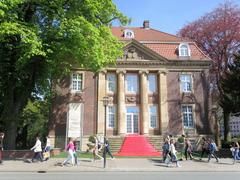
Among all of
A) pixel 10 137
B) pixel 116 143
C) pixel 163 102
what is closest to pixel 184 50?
pixel 163 102

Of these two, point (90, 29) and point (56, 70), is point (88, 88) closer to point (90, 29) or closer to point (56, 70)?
point (56, 70)

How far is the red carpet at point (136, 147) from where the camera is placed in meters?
29.2

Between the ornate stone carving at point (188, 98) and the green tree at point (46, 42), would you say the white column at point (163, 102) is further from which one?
the green tree at point (46, 42)

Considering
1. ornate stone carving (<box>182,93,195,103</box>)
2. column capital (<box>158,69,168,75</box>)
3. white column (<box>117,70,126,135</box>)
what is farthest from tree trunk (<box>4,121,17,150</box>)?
ornate stone carving (<box>182,93,195,103</box>)

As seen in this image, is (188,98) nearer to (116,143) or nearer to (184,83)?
(184,83)

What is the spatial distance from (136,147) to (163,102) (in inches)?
265

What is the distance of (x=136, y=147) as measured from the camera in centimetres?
3097

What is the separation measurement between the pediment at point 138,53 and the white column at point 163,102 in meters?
1.78

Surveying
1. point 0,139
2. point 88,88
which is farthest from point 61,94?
point 0,139

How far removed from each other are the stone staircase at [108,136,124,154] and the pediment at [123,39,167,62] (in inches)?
337

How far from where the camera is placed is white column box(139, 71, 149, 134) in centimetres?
3481

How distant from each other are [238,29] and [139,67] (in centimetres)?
1185

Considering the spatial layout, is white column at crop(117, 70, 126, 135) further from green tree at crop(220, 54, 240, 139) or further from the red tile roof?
green tree at crop(220, 54, 240, 139)

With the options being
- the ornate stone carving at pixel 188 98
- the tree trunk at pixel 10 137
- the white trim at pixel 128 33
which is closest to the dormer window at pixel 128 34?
the white trim at pixel 128 33
